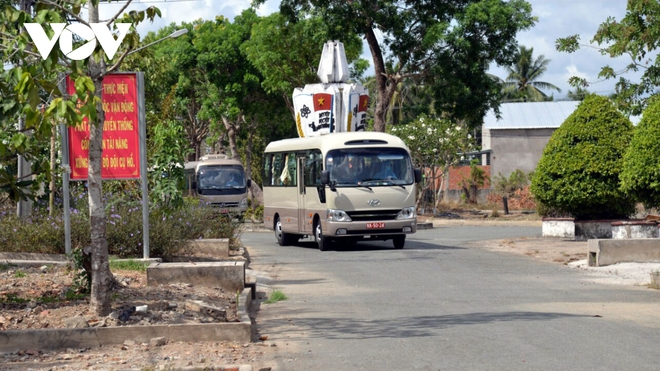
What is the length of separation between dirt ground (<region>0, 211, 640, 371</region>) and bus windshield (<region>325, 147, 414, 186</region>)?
9.73 meters

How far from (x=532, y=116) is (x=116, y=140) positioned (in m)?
47.8

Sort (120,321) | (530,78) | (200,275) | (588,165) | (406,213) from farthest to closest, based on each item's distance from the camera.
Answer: (530,78) → (588,165) → (406,213) → (200,275) → (120,321)

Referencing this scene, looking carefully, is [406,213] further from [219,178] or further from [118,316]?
[219,178]

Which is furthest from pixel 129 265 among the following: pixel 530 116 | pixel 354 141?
pixel 530 116

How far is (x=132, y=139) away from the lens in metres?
15.3

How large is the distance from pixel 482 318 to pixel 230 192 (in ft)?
102

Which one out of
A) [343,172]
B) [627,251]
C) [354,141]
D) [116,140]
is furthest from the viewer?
[354,141]

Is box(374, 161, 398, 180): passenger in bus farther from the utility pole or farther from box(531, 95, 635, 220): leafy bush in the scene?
the utility pole

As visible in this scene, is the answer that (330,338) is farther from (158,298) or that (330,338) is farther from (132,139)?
(132,139)

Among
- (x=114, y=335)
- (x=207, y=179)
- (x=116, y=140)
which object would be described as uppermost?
(x=116, y=140)

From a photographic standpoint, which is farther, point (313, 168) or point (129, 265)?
point (313, 168)

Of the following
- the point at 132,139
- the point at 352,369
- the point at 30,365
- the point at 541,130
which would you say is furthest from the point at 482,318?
the point at 541,130

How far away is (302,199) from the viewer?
25.0 meters

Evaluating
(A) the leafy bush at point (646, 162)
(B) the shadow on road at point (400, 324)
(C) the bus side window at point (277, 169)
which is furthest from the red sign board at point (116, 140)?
(C) the bus side window at point (277, 169)
